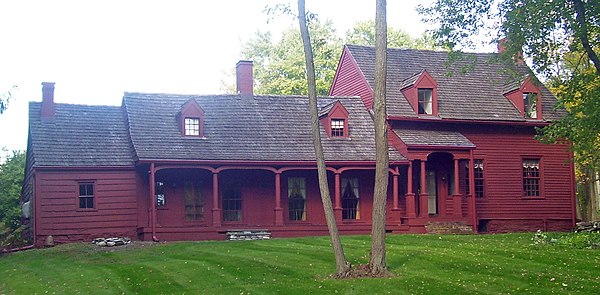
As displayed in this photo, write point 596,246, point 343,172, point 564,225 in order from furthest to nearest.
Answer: point 564,225 → point 343,172 → point 596,246

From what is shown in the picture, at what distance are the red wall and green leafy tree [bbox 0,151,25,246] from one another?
176 inches

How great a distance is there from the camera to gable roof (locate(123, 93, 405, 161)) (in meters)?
29.2

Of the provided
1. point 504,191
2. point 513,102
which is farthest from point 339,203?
point 513,102

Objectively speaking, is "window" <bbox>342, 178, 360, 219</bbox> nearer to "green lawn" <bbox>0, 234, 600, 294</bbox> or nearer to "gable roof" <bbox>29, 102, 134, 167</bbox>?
"green lawn" <bbox>0, 234, 600, 294</bbox>

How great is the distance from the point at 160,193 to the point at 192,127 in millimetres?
2840

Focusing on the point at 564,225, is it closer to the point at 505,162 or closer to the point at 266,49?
the point at 505,162

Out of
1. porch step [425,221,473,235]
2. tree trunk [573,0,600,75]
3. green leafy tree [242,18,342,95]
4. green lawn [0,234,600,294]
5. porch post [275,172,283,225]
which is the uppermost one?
green leafy tree [242,18,342,95]

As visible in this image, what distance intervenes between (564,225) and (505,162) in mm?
3979

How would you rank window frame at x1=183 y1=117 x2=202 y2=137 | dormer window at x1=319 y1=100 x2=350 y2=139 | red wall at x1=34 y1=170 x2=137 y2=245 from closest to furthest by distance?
red wall at x1=34 y1=170 x2=137 y2=245 → window frame at x1=183 y1=117 x2=202 y2=137 → dormer window at x1=319 y1=100 x2=350 y2=139

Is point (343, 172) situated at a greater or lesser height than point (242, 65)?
lesser

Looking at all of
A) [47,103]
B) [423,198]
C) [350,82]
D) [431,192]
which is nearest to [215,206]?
[47,103]

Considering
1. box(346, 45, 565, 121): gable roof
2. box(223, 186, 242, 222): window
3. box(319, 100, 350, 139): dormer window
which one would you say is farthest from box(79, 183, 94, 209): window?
box(346, 45, 565, 121): gable roof

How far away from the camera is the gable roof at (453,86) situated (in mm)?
33344

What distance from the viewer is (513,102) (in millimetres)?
34906
